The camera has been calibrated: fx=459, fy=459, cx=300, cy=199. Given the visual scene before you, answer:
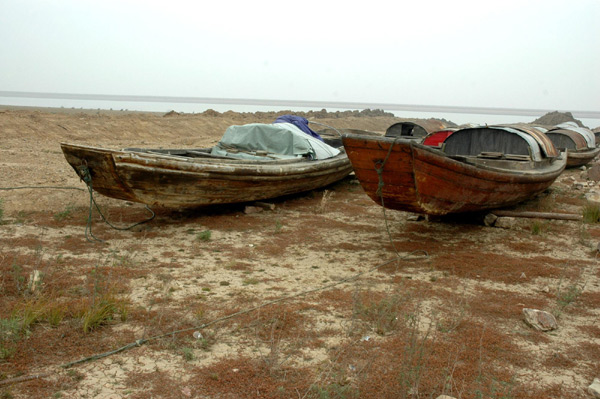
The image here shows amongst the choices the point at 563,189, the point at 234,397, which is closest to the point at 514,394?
the point at 234,397

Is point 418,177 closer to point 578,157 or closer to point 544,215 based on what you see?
point 544,215

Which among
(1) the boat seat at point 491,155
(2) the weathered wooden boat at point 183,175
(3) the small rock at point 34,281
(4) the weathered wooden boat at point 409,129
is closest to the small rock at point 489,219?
(1) the boat seat at point 491,155

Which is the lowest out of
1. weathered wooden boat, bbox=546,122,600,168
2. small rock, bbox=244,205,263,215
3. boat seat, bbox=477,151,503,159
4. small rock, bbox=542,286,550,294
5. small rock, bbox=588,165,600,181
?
small rock, bbox=542,286,550,294

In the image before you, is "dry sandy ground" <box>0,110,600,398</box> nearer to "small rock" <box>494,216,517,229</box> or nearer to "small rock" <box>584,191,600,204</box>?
"small rock" <box>494,216,517,229</box>

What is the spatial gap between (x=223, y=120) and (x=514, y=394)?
24064 millimetres

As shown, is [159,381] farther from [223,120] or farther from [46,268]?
[223,120]

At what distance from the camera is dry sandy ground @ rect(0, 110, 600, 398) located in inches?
122

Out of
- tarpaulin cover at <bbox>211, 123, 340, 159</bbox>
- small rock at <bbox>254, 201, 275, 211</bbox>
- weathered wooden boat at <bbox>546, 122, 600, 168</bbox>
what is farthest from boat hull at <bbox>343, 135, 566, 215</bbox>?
weathered wooden boat at <bbox>546, 122, 600, 168</bbox>

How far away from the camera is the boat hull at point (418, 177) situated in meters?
5.73

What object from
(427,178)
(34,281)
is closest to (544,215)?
(427,178)

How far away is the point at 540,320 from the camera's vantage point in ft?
13.1

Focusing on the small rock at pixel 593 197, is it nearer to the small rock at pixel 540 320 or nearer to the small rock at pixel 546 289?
the small rock at pixel 546 289

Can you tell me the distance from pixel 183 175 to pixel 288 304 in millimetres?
3217

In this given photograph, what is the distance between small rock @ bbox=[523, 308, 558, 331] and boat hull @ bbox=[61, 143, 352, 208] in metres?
4.71
